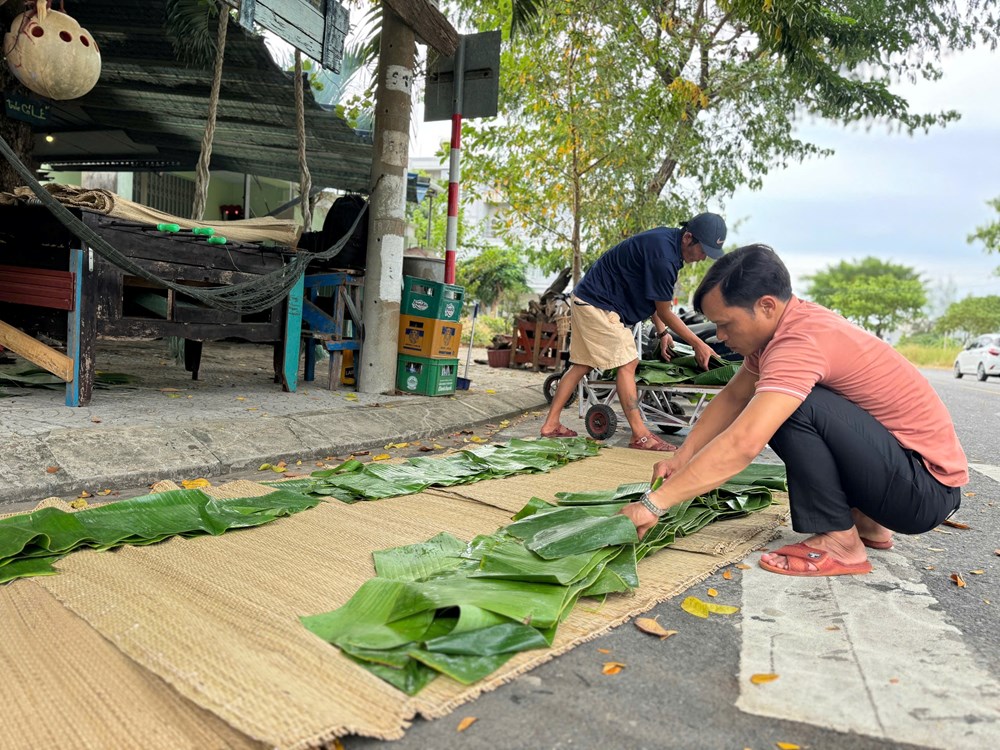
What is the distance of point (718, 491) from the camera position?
10.8 feet

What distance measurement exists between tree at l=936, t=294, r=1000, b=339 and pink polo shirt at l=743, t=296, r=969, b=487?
4531 cm

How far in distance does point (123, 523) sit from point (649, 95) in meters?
8.22

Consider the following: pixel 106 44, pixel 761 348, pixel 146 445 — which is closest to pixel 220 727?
pixel 761 348

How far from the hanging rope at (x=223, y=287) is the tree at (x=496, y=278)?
49.9 ft

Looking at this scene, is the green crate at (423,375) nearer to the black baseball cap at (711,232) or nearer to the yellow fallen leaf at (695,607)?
the black baseball cap at (711,232)

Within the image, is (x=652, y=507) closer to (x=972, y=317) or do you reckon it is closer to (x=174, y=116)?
→ (x=174, y=116)

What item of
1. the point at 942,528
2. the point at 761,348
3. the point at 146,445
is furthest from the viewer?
the point at 146,445

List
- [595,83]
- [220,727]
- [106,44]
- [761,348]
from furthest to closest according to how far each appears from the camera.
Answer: [595,83] → [106,44] → [761,348] → [220,727]

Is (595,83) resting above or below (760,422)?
above

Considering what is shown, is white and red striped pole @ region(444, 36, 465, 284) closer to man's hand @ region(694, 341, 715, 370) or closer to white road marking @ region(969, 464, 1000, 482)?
man's hand @ region(694, 341, 715, 370)

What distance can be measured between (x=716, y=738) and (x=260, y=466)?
3081 mm

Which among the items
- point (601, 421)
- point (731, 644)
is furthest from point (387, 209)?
point (731, 644)

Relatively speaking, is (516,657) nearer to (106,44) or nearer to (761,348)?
(761,348)

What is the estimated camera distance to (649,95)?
899cm
